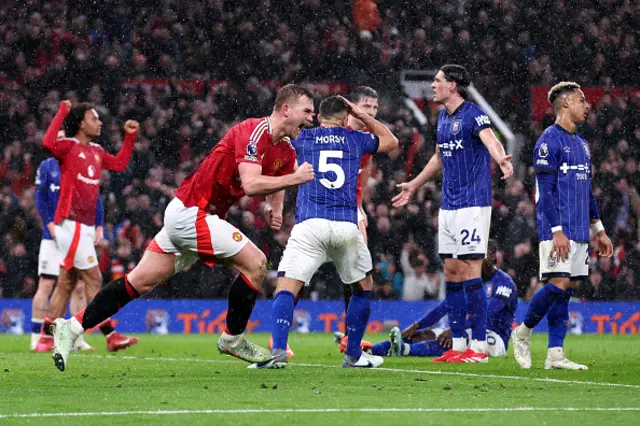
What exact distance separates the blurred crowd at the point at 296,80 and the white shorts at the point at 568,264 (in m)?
8.86

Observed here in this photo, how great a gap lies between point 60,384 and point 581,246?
4.00 metres

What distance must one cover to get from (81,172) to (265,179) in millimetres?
4840

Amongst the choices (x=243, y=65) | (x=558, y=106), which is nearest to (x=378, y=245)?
(x=243, y=65)

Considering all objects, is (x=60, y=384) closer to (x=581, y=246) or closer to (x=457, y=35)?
(x=581, y=246)

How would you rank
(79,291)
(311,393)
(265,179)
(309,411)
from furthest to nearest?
1. (79,291)
2. (265,179)
3. (311,393)
4. (309,411)

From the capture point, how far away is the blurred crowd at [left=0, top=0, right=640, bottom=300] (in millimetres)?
17625

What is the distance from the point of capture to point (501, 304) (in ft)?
35.6

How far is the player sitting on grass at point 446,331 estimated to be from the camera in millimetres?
10188

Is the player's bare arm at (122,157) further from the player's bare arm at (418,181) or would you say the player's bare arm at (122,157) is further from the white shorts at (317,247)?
the white shorts at (317,247)

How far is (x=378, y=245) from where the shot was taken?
1784 centimetres

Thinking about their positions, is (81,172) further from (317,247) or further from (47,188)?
(317,247)

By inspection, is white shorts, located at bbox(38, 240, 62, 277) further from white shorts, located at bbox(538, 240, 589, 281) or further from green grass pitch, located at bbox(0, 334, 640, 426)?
white shorts, located at bbox(538, 240, 589, 281)

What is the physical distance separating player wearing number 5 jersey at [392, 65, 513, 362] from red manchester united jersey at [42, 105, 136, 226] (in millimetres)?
3505

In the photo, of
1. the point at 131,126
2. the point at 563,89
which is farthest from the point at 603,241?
the point at 131,126
